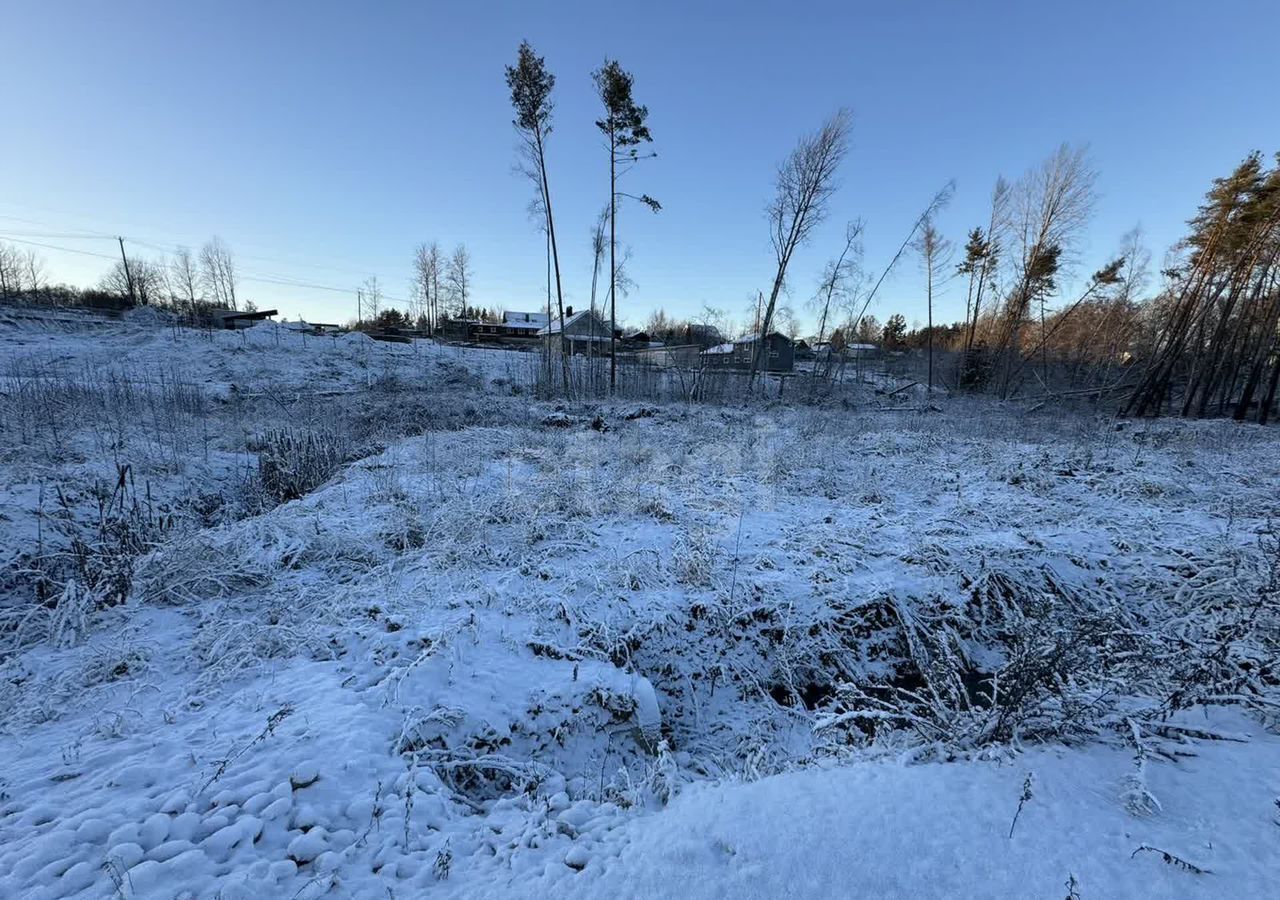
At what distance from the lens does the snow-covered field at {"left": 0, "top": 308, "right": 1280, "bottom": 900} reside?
1762mm

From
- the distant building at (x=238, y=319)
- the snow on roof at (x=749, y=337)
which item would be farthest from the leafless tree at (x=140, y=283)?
the snow on roof at (x=749, y=337)

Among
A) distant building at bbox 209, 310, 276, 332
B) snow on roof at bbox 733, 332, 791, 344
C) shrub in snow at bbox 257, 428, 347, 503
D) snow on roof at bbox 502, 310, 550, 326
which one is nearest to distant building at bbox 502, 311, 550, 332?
snow on roof at bbox 502, 310, 550, 326

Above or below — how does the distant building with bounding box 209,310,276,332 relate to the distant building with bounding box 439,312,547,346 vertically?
below

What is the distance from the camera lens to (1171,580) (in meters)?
4.54

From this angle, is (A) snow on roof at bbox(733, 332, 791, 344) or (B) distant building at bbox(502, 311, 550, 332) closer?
(A) snow on roof at bbox(733, 332, 791, 344)

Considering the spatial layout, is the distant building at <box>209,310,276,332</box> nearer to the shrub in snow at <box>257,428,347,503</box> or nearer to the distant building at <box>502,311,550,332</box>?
the distant building at <box>502,311,550,332</box>

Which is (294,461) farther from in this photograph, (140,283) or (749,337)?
(140,283)

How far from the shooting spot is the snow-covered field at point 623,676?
1762 mm

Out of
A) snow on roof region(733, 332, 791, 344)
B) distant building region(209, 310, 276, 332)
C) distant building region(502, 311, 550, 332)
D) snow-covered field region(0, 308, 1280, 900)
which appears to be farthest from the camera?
distant building region(502, 311, 550, 332)

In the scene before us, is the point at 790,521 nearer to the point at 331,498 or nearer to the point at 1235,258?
the point at 331,498

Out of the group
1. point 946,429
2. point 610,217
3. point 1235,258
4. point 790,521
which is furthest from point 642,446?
point 1235,258

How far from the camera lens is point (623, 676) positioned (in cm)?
337

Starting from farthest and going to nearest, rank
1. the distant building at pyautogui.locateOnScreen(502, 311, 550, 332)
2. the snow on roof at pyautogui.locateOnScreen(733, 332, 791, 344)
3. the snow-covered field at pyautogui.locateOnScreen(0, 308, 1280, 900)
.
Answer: the distant building at pyautogui.locateOnScreen(502, 311, 550, 332) → the snow on roof at pyautogui.locateOnScreen(733, 332, 791, 344) → the snow-covered field at pyautogui.locateOnScreen(0, 308, 1280, 900)

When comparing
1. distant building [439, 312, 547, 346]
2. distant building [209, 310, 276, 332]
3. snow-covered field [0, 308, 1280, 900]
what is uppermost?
distant building [439, 312, 547, 346]
